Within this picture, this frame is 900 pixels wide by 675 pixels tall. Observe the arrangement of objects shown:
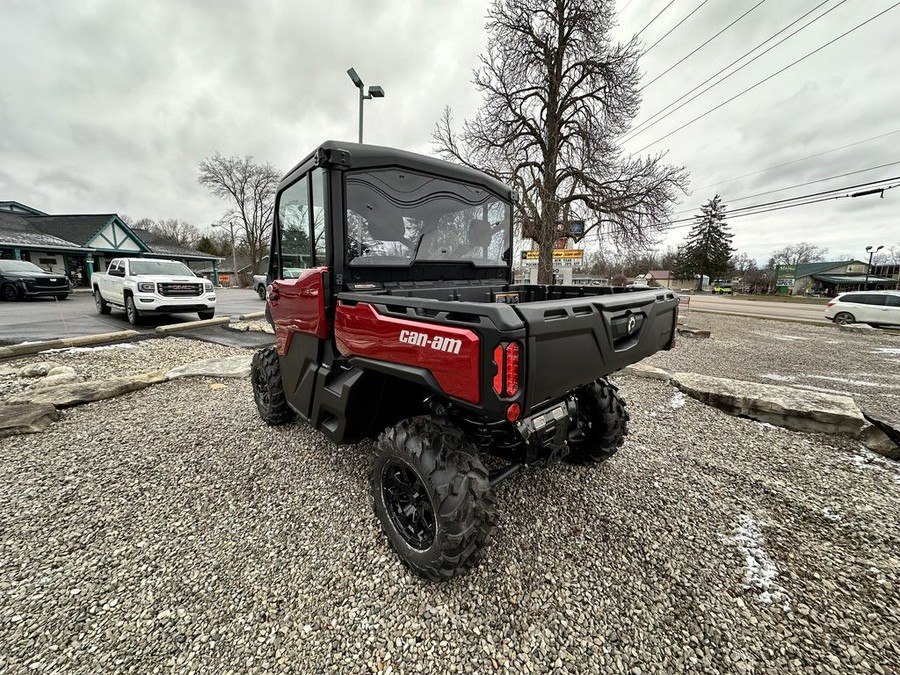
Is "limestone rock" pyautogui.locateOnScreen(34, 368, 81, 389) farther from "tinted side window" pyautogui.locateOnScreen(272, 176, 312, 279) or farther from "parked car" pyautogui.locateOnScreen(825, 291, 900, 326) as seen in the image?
"parked car" pyautogui.locateOnScreen(825, 291, 900, 326)

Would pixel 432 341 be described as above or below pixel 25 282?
below

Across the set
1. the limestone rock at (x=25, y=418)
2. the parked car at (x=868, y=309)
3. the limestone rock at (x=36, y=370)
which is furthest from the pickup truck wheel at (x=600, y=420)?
the parked car at (x=868, y=309)

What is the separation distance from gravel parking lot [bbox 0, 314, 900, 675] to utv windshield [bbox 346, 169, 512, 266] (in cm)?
186

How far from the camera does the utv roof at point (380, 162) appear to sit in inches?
89.3

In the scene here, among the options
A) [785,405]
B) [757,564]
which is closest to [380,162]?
[757,564]

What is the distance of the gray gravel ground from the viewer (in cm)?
570

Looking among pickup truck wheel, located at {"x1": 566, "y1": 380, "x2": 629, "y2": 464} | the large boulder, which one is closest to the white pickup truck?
pickup truck wheel, located at {"x1": 566, "y1": 380, "x2": 629, "y2": 464}

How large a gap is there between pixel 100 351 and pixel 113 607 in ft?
22.8

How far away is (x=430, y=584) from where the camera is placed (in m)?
1.93

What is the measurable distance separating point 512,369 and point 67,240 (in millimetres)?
37975

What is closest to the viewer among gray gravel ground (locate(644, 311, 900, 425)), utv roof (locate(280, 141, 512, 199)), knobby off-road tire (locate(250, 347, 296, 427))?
utv roof (locate(280, 141, 512, 199))

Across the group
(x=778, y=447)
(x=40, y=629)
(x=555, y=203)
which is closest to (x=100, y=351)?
(x=40, y=629)

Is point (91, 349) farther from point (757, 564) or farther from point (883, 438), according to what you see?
point (883, 438)

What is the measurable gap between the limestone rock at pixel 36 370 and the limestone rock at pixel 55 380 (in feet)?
0.78
